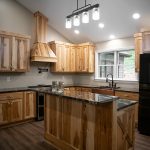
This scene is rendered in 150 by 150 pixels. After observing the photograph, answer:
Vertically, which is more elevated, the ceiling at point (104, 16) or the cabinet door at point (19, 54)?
the ceiling at point (104, 16)

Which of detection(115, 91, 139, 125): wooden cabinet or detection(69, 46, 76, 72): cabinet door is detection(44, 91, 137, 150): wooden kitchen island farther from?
detection(69, 46, 76, 72): cabinet door

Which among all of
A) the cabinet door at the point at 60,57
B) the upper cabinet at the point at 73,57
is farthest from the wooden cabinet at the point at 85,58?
the cabinet door at the point at 60,57

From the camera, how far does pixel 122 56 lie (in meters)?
5.52

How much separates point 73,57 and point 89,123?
3.97 m

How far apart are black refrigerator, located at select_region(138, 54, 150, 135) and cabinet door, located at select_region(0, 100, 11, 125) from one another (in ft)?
10.9

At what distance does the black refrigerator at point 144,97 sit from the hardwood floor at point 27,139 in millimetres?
226

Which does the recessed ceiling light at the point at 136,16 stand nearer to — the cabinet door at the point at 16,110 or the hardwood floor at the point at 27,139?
the hardwood floor at the point at 27,139

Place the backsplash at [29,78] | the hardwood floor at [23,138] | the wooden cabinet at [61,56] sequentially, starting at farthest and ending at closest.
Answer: the wooden cabinet at [61,56] → the backsplash at [29,78] → the hardwood floor at [23,138]

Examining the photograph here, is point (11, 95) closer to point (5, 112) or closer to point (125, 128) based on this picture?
point (5, 112)

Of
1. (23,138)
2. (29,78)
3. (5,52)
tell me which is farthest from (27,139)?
(5,52)

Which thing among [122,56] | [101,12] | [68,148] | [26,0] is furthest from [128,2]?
[68,148]

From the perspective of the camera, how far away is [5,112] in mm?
4188

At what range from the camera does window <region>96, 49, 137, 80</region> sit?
5.21m

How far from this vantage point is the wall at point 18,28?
15.9ft
